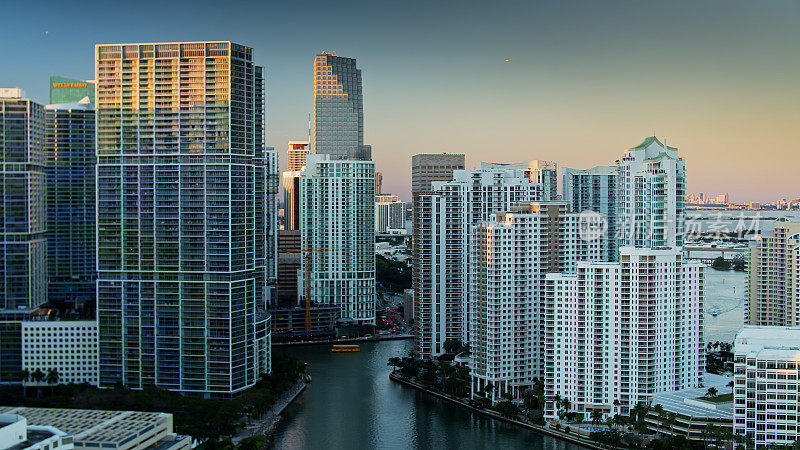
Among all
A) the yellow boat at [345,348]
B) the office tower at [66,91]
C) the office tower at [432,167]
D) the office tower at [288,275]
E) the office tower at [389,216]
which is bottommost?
the yellow boat at [345,348]

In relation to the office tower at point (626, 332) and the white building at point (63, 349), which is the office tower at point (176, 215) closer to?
the white building at point (63, 349)

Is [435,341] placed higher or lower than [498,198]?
lower

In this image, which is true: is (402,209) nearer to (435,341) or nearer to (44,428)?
(435,341)

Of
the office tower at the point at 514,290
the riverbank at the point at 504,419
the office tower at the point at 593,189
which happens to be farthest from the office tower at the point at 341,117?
the office tower at the point at 514,290

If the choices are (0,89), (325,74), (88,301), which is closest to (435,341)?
(88,301)

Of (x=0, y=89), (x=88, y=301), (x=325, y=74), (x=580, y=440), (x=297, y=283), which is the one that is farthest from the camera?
(x=325, y=74)

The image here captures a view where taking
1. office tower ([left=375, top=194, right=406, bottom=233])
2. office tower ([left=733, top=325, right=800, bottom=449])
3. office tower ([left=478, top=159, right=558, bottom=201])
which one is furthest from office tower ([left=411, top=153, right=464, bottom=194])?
office tower ([left=375, top=194, right=406, bottom=233])

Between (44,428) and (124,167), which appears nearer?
(44,428)
